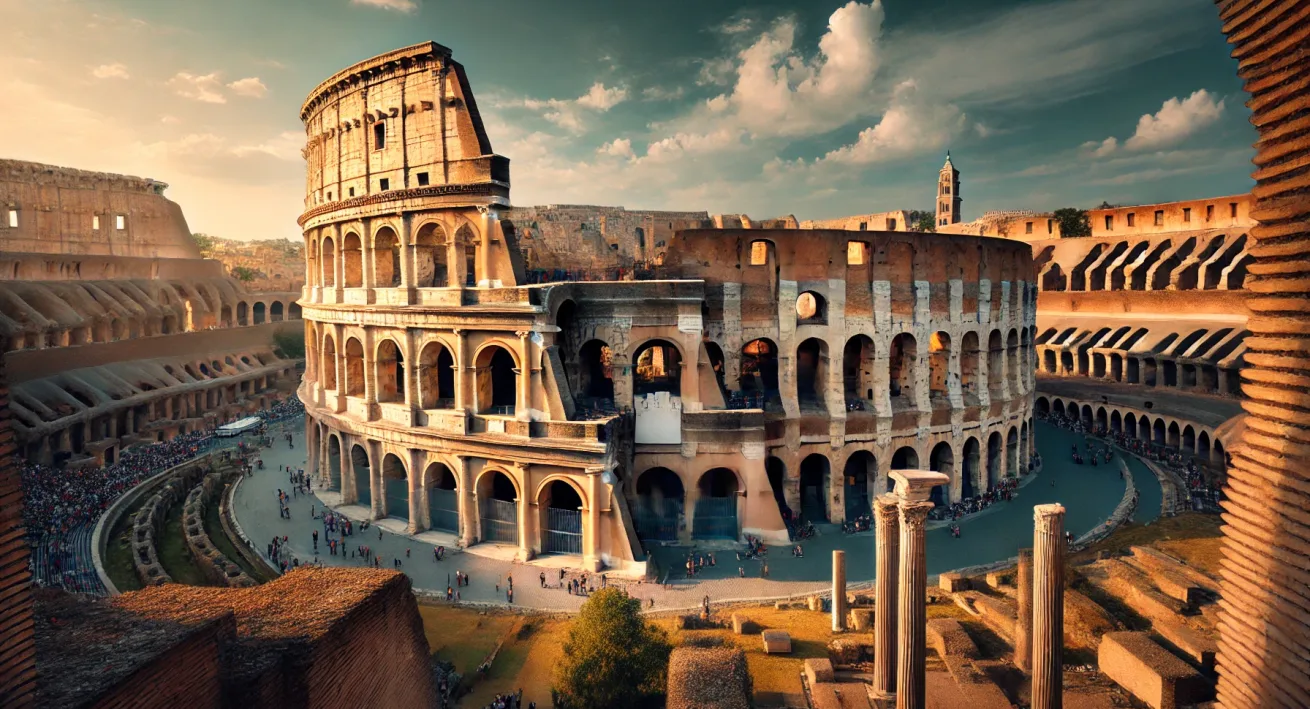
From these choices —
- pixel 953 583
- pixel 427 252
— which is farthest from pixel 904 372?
pixel 427 252

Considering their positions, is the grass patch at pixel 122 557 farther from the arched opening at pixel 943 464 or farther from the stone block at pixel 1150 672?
the arched opening at pixel 943 464

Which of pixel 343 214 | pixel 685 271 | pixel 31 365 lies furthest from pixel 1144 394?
pixel 31 365

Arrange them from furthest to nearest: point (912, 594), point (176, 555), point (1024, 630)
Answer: point (176, 555), point (1024, 630), point (912, 594)

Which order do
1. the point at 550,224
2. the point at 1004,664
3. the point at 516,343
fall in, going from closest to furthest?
the point at 1004,664 < the point at 516,343 < the point at 550,224

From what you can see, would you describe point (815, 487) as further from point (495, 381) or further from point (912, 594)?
point (912, 594)

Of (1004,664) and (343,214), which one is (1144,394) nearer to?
(1004,664)
